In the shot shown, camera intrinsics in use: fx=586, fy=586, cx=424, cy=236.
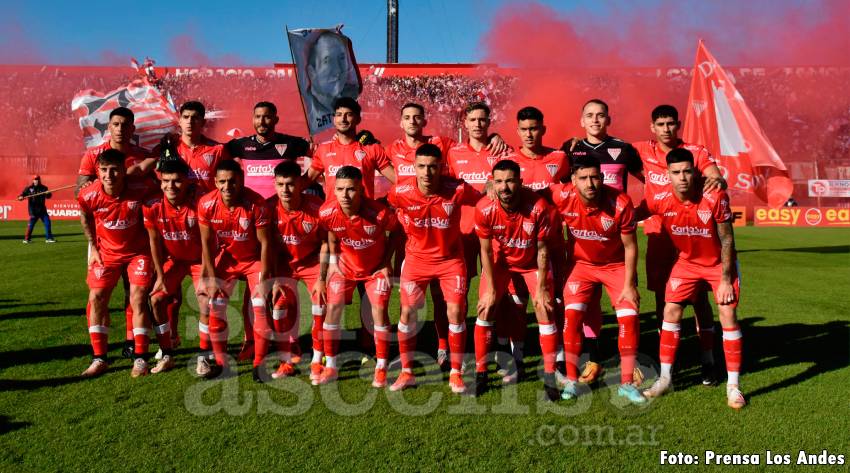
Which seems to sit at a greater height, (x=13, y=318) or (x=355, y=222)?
(x=355, y=222)

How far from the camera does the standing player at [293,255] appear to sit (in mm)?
5121

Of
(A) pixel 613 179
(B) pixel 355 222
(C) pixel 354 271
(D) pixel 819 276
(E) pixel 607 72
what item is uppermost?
(E) pixel 607 72

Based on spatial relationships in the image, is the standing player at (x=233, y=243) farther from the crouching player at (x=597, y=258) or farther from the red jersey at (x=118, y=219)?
the crouching player at (x=597, y=258)

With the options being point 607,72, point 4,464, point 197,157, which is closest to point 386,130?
point 607,72

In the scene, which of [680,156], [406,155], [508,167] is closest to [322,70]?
[406,155]

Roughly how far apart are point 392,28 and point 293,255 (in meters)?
40.5

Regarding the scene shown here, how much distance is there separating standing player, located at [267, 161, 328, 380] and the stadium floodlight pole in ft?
A: 129

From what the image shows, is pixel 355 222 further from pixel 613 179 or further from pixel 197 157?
pixel 613 179

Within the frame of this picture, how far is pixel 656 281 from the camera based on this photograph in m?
5.45

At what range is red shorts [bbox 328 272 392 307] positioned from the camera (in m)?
5.02

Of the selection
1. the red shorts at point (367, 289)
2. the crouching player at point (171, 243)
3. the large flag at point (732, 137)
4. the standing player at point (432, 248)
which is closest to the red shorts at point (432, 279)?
the standing player at point (432, 248)

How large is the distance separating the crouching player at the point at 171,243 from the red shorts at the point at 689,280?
403cm

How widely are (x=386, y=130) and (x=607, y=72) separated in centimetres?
1540

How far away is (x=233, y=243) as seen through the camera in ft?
17.4
